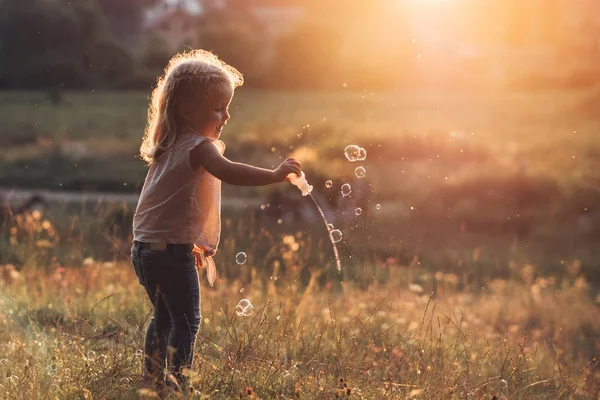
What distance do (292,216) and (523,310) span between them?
12.9 ft

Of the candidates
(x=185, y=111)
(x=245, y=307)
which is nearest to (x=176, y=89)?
(x=185, y=111)

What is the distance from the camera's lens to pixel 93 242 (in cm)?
880

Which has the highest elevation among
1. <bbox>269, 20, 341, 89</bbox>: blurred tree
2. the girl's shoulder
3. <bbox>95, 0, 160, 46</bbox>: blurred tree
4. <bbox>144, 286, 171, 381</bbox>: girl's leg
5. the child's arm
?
<bbox>95, 0, 160, 46</bbox>: blurred tree

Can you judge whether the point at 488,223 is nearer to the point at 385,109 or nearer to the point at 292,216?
the point at 292,216

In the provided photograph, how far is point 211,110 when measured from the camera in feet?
11.5

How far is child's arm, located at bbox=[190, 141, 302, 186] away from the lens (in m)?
3.28

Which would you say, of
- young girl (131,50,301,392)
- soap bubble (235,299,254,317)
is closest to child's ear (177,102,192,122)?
young girl (131,50,301,392)

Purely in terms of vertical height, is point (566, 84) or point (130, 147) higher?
point (566, 84)

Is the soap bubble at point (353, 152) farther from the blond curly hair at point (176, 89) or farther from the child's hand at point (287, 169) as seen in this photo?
the child's hand at point (287, 169)

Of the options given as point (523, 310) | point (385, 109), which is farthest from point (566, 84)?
point (523, 310)

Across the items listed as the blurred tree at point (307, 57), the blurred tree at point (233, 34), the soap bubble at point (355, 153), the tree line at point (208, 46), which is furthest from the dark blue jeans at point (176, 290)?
the blurred tree at point (307, 57)

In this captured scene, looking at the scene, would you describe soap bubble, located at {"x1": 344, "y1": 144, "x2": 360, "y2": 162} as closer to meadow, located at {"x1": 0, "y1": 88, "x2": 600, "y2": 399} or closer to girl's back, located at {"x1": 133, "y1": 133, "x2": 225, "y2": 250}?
meadow, located at {"x1": 0, "y1": 88, "x2": 600, "y2": 399}

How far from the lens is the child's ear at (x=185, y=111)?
11.6 ft

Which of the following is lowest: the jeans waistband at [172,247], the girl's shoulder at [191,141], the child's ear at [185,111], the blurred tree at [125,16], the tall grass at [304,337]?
the tall grass at [304,337]
